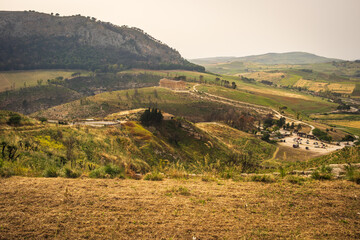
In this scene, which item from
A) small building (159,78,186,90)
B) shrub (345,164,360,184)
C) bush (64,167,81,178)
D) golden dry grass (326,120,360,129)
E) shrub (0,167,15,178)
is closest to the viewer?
shrub (0,167,15,178)

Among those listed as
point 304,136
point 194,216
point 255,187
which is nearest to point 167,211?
point 194,216

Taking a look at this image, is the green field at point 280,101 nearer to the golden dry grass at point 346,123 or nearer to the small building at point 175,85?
the small building at point 175,85

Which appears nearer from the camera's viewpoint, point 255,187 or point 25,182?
point 25,182

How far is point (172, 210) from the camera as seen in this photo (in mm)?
6762

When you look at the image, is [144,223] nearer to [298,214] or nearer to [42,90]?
[298,214]

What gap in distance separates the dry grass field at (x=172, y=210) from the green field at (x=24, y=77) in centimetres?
17806

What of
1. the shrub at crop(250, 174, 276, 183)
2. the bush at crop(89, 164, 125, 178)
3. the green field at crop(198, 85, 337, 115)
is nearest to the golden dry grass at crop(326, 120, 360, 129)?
the green field at crop(198, 85, 337, 115)

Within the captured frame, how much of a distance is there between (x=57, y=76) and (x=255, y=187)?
213m

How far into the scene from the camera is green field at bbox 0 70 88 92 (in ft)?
498

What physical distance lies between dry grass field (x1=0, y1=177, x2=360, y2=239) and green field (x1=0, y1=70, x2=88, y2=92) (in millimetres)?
178059

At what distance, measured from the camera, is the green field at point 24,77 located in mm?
151900

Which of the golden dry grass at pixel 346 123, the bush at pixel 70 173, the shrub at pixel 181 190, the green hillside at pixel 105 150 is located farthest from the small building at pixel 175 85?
the shrub at pixel 181 190

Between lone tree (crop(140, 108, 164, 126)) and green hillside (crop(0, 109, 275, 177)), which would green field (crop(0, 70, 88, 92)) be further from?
green hillside (crop(0, 109, 275, 177))

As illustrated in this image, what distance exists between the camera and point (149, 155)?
2412cm
